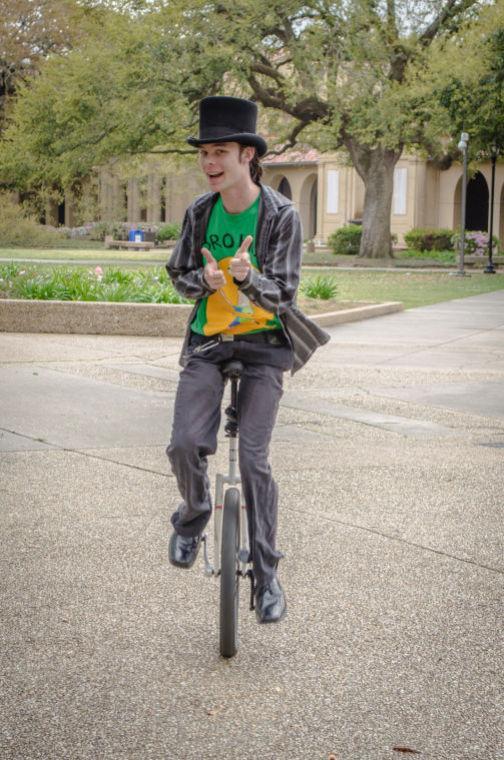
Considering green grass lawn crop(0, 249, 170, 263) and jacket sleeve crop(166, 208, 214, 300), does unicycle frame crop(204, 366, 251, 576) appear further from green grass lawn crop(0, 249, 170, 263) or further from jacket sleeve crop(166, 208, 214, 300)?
green grass lawn crop(0, 249, 170, 263)

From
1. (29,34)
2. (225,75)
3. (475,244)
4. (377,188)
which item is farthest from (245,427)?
(29,34)

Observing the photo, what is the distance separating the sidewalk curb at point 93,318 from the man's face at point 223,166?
10.3m

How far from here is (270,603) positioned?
166 inches

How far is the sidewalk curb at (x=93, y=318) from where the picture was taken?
14.7m

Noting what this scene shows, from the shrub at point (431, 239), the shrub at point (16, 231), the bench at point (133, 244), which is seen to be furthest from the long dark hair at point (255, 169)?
the bench at point (133, 244)

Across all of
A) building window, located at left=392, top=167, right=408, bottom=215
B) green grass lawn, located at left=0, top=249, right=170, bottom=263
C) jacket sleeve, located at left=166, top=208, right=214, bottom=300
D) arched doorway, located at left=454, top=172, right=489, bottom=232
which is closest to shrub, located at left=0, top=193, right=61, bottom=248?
green grass lawn, located at left=0, top=249, right=170, bottom=263

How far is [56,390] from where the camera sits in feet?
33.8

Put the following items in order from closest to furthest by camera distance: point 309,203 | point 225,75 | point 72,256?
1. point 225,75
2. point 72,256
3. point 309,203

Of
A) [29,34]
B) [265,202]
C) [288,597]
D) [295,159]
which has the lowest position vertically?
[288,597]

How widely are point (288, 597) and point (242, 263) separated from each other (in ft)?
5.17

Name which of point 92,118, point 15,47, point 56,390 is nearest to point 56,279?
point 56,390

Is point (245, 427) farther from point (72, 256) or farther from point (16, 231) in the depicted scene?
point (16, 231)

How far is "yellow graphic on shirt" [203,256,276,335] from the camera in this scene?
421 cm

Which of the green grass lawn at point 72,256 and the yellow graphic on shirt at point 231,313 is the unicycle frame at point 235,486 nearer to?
the yellow graphic on shirt at point 231,313
